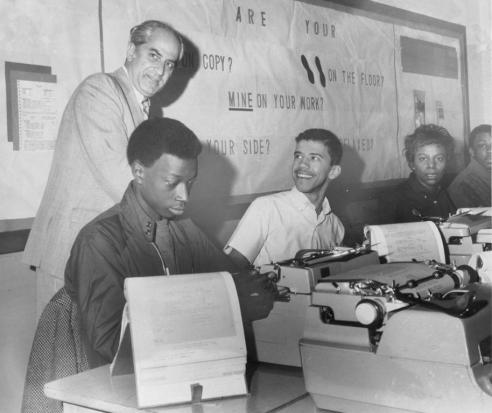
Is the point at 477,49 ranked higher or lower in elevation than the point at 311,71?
higher

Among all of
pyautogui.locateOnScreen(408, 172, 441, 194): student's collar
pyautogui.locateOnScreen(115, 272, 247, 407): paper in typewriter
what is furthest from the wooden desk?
pyautogui.locateOnScreen(408, 172, 441, 194): student's collar

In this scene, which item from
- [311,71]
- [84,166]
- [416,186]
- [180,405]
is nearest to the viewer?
[180,405]

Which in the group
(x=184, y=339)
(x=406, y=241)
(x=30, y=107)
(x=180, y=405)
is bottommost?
(x=180, y=405)

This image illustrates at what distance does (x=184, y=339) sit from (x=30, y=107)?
70 centimetres

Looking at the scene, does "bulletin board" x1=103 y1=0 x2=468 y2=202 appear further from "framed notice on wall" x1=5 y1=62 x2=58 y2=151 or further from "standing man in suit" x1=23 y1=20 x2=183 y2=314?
"framed notice on wall" x1=5 y1=62 x2=58 y2=151

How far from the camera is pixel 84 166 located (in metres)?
1.67

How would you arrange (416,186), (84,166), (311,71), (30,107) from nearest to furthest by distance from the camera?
(30,107), (84,166), (311,71), (416,186)

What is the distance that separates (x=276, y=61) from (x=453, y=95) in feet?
4.85

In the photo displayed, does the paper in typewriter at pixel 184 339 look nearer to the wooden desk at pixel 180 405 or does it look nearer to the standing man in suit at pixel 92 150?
the wooden desk at pixel 180 405

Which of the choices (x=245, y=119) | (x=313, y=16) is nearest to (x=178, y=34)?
(x=245, y=119)

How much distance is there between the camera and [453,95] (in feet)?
11.0

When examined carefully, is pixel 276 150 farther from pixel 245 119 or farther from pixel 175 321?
pixel 175 321

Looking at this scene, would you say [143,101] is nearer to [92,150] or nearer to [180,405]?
[92,150]

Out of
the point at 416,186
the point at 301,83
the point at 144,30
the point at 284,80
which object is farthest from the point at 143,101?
the point at 416,186
